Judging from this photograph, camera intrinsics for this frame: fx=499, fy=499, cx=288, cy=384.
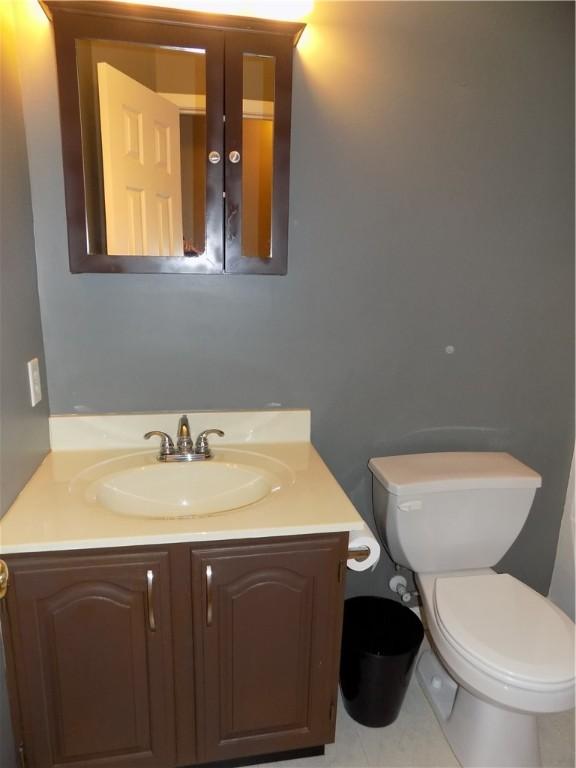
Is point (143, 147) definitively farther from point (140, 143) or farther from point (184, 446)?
point (184, 446)

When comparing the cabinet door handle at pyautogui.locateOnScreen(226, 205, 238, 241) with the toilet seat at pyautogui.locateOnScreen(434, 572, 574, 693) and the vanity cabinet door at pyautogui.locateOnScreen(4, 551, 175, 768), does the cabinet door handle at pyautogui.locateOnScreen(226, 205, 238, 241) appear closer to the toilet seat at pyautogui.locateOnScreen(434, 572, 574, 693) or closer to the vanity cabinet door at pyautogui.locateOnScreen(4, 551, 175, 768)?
the vanity cabinet door at pyautogui.locateOnScreen(4, 551, 175, 768)

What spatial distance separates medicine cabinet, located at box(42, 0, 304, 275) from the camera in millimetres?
1293

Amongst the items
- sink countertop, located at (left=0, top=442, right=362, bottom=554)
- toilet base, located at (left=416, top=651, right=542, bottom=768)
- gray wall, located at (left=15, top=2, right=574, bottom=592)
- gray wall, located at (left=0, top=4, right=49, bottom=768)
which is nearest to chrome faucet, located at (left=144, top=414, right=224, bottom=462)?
gray wall, located at (left=15, top=2, right=574, bottom=592)

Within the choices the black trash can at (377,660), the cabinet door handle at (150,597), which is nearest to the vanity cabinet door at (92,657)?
the cabinet door handle at (150,597)

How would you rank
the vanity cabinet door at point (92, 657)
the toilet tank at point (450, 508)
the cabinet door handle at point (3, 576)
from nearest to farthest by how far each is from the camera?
1. the cabinet door handle at point (3, 576)
2. the vanity cabinet door at point (92, 657)
3. the toilet tank at point (450, 508)

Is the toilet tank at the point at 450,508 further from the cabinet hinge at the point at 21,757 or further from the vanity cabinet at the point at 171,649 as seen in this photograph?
the cabinet hinge at the point at 21,757

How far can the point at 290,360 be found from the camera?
1.61 m

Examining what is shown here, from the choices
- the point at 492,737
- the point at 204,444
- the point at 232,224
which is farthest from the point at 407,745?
the point at 232,224

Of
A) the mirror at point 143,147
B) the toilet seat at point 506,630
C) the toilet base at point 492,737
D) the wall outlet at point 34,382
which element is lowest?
the toilet base at point 492,737

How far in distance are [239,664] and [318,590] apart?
0.27m

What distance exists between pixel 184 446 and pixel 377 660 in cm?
84

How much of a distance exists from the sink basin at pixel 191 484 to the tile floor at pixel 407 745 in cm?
77

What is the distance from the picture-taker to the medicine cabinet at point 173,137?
1293 millimetres

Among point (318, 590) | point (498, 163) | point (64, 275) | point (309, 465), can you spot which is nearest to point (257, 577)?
point (318, 590)
